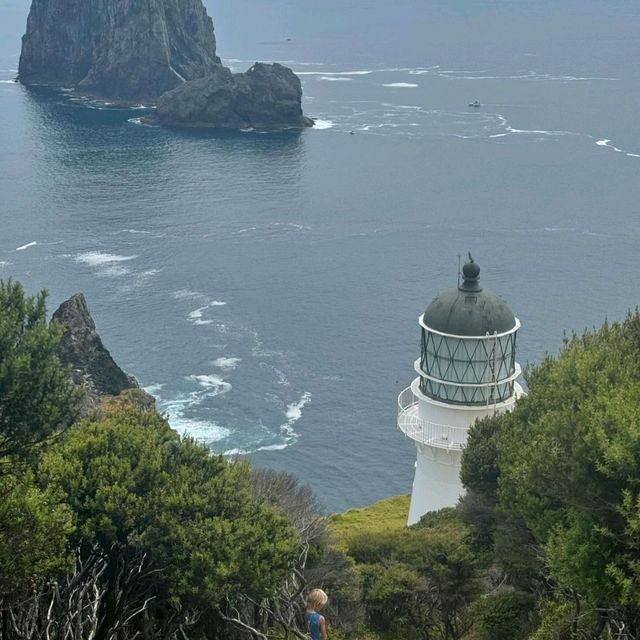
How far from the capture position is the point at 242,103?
525ft

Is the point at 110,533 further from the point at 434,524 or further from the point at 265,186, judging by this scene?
the point at 265,186

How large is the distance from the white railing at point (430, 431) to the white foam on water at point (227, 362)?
119 feet

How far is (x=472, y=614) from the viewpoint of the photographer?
27.5m

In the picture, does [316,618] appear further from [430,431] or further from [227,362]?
[227,362]

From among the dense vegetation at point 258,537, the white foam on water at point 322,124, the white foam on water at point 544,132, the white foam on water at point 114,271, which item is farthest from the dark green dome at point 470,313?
the white foam on water at point 322,124

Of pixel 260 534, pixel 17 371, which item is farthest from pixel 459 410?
pixel 17 371

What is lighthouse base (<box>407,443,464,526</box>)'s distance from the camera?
3497 cm

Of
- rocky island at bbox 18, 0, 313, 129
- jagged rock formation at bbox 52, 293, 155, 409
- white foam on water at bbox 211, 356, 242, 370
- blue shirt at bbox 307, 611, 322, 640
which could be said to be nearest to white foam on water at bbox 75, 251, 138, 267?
white foam on water at bbox 211, 356, 242, 370

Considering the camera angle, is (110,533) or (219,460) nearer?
(110,533)

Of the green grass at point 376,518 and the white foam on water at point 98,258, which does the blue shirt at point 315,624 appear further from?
the white foam on water at point 98,258

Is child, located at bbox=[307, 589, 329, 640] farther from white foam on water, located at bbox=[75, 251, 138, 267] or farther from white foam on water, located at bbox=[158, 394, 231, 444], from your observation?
white foam on water, located at bbox=[75, 251, 138, 267]

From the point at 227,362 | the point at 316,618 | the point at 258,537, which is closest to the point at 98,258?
the point at 227,362

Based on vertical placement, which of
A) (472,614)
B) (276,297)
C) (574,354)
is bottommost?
(276,297)

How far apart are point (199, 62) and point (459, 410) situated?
17111 cm
